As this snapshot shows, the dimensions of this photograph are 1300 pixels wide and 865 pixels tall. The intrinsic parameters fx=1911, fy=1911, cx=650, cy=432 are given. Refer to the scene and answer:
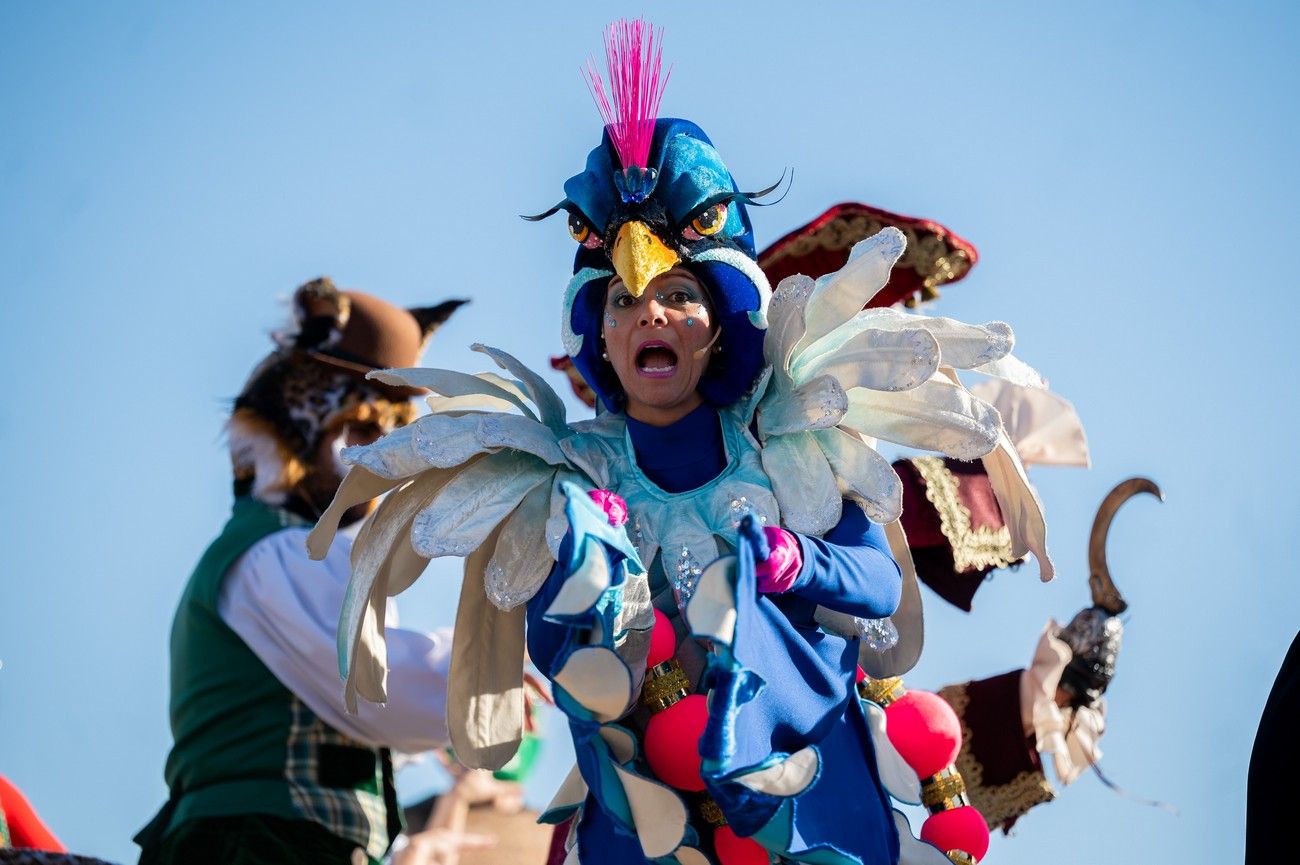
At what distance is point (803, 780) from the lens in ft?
10.2

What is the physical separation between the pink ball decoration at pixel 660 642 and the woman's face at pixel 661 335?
17.6 inches

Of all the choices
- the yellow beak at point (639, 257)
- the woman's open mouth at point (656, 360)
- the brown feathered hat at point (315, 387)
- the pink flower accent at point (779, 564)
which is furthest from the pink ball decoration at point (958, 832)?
the brown feathered hat at point (315, 387)

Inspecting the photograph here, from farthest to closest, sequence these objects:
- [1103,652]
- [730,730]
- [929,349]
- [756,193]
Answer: [1103,652], [756,193], [929,349], [730,730]

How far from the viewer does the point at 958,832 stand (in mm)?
3594

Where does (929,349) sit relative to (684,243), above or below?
below

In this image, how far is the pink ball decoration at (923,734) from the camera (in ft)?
12.0

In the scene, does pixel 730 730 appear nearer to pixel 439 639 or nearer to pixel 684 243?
pixel 684 243

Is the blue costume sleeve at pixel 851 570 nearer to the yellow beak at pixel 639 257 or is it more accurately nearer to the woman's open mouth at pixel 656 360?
the woman's open mouth at pixel 656 360

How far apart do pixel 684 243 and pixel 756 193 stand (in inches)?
7.2

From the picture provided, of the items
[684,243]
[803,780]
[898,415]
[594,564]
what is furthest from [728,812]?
[684,243]

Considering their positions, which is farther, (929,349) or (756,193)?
(756,193)

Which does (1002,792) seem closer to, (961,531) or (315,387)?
(961,531)

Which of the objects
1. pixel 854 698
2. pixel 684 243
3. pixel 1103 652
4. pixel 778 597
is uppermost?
pixel 684 243

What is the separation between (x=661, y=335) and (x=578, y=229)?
10.7 inches
